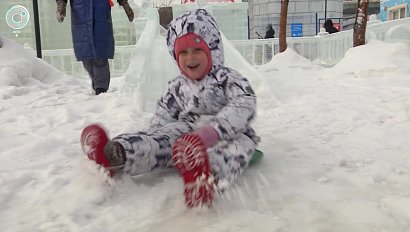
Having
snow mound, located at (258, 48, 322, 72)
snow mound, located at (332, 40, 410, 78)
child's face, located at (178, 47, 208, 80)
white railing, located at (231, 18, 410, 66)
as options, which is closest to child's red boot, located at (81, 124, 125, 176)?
child's face, located at (178, 47, 208, 80)

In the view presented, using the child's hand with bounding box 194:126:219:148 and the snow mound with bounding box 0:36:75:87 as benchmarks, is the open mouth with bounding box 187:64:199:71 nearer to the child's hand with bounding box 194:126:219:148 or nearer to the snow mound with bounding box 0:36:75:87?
the child's hand with bounding box 194:126:219:148

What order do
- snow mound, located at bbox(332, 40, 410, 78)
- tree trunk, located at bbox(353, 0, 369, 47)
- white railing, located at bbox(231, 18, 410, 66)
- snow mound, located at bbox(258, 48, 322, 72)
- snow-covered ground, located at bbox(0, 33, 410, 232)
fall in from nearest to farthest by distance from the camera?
1. snow-covered ground, located at bbox(0, 33, 410, 232)
2. snow mound, located at bbox(332, 40, 410, 78)
3. tree trunk, located at bbox(353, 0, 369, 47)
4. snow mound, located at bbox(258, 48, 322, 72)
5. white railing, located at bbox(231, 18, 410, 66)

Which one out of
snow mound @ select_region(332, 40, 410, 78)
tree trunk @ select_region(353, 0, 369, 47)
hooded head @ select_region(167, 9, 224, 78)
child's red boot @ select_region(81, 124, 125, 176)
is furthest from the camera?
tree trunk @ select_region(353, 0, 369, 47)

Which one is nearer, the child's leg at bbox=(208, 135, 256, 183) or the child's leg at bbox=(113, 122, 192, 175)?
the child's leg at bbox=(208, 135, 256, 183)

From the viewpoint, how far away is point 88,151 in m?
1.90

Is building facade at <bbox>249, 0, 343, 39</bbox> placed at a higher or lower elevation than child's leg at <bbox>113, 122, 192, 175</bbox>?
higher

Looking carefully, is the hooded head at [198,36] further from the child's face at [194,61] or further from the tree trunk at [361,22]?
the tree trunk at [361,22]

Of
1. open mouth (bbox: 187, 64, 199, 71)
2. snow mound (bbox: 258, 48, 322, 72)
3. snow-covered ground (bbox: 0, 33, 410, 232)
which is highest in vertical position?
open mouth (bbox: 187, 64, 199, 71)

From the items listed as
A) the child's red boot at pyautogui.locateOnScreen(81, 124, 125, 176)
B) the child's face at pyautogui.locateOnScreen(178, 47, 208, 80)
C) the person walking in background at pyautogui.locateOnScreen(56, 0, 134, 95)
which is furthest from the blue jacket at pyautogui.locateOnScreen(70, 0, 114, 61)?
the child's red boot at pyautogui.locateOnScreen(81, 124, 125, 176)

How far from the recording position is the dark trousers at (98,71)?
4848 millimetres

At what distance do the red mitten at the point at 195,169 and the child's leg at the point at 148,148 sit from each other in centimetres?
31

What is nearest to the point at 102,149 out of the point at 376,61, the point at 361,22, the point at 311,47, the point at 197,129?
the point at 197,129

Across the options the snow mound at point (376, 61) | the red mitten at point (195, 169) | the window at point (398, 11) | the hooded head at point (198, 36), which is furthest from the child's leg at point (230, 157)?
the window at point (398, 11)

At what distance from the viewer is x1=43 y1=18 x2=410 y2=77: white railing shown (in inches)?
375
